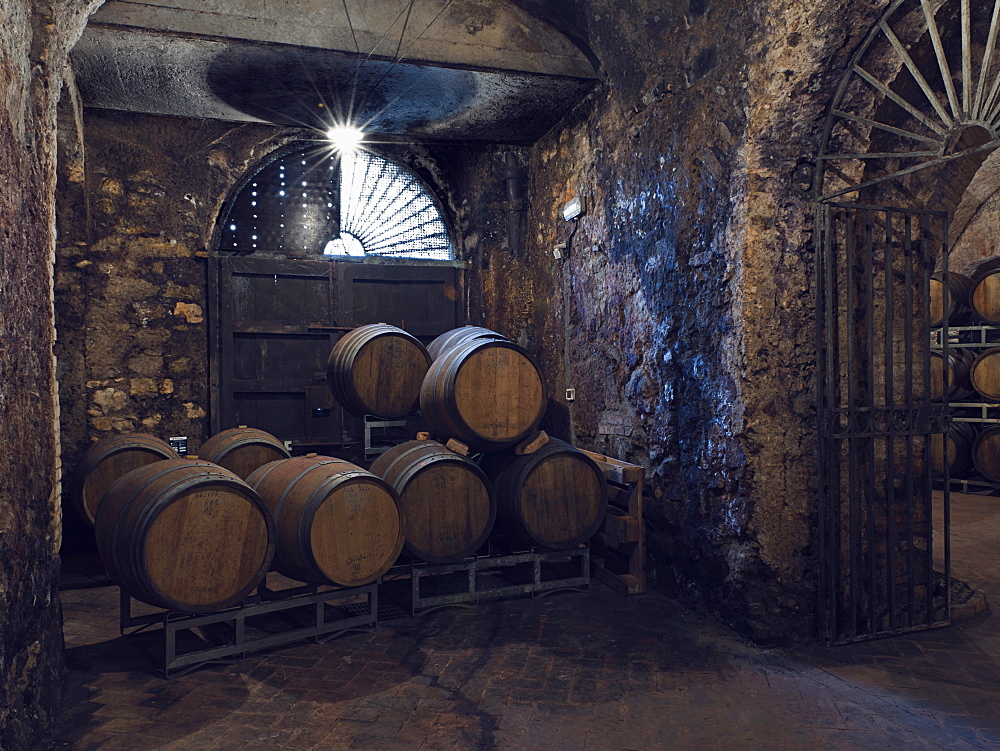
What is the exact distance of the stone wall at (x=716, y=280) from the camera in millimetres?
3672

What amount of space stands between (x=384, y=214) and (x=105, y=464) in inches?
137

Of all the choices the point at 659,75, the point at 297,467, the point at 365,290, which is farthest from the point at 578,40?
the point at 297,467

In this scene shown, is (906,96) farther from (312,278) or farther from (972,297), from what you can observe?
(972,297)

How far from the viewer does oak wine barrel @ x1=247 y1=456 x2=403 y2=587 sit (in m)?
3.70

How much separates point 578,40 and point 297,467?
3406mm

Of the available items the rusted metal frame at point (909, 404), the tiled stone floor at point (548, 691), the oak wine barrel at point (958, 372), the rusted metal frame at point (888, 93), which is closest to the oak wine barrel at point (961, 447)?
the oak wine barrel at point (958, 372)

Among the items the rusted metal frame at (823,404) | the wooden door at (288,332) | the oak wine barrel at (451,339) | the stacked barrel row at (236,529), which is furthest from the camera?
the wooden door at (288,332)

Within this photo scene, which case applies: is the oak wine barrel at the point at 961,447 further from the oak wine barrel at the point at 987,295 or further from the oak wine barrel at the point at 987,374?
the oak wine barrel at the point at 987,295

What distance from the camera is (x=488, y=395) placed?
14.7ft

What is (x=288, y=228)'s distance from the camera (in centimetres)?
682

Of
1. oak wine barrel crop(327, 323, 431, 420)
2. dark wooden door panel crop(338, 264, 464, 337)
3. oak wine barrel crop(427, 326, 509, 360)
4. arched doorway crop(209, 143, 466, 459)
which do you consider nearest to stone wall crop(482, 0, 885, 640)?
oak wine barrel crop(427, 326, 509, 360)

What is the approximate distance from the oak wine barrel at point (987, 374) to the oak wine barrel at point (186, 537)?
25.3ft

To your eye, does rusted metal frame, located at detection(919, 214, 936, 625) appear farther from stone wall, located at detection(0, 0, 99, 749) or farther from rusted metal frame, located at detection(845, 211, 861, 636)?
stone wall, located at detection(0, 0, 99, 749)

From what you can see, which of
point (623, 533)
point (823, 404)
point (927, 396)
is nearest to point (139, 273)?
point (623, 533)
